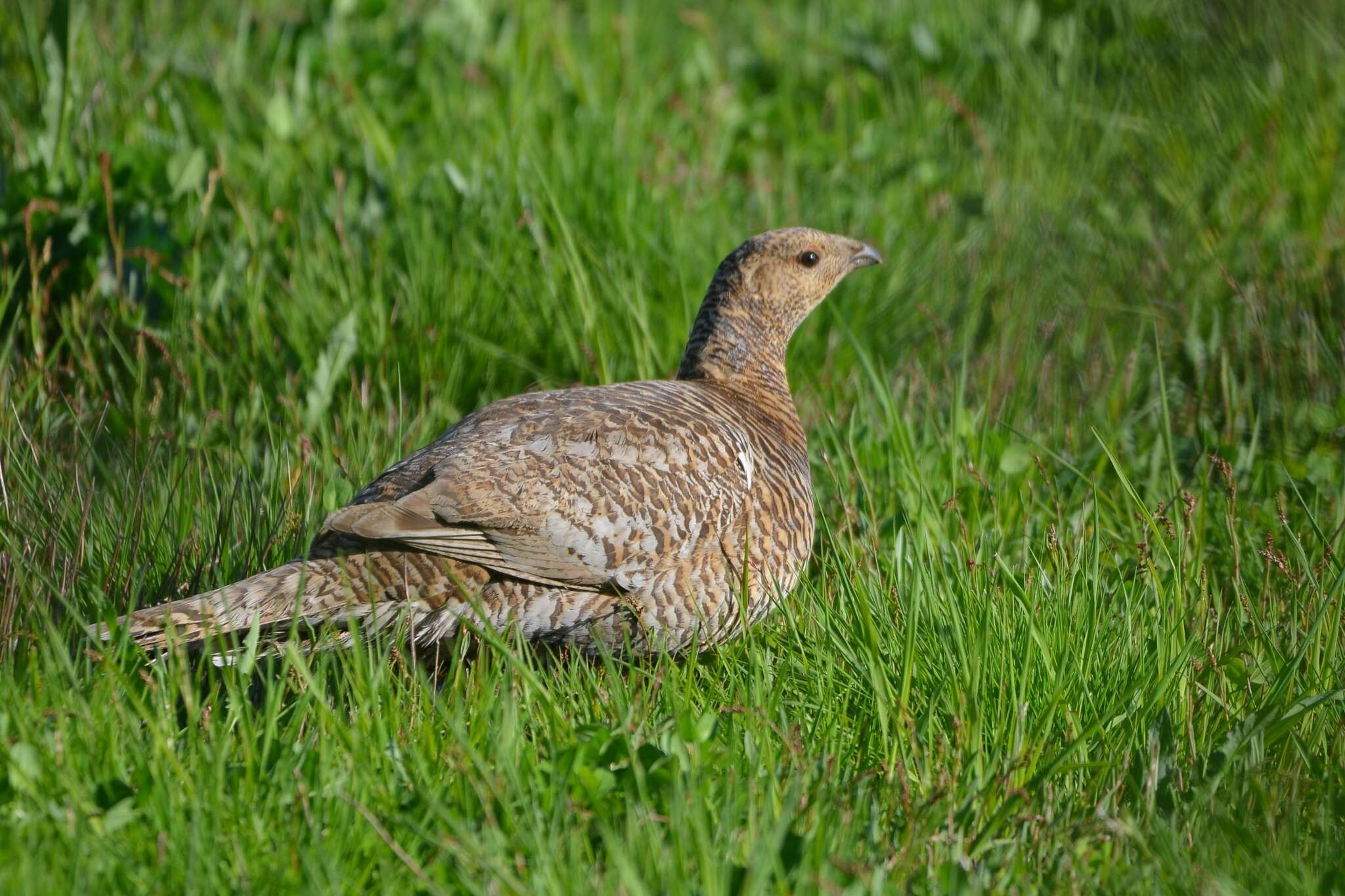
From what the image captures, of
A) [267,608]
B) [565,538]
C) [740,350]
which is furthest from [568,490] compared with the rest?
[740,350]

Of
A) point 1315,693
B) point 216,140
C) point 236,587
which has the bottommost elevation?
point 1315,693

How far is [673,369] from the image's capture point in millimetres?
5062

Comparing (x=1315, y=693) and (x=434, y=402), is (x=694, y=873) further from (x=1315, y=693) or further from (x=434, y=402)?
(x=434, y=402)

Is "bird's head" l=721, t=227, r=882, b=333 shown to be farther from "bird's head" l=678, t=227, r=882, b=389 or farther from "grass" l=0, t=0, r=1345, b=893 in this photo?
"grass" l=0, t=0, r=1345, b=893

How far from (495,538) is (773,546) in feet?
2.57

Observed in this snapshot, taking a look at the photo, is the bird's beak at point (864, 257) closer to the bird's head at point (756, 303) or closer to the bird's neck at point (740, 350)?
the bird's head at point (756, 303)

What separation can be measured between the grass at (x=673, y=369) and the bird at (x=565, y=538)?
0.45ft

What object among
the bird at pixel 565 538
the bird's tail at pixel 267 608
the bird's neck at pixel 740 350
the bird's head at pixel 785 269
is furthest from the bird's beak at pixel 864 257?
the bird's tail at pixel 267 608

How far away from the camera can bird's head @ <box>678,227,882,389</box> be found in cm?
442

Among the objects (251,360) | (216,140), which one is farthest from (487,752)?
(216,140)

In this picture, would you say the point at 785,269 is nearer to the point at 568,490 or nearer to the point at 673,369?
the point at 673,369

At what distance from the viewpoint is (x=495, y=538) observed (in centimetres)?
337

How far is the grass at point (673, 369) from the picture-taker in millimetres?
2627

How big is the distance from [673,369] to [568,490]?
5.43 feet
